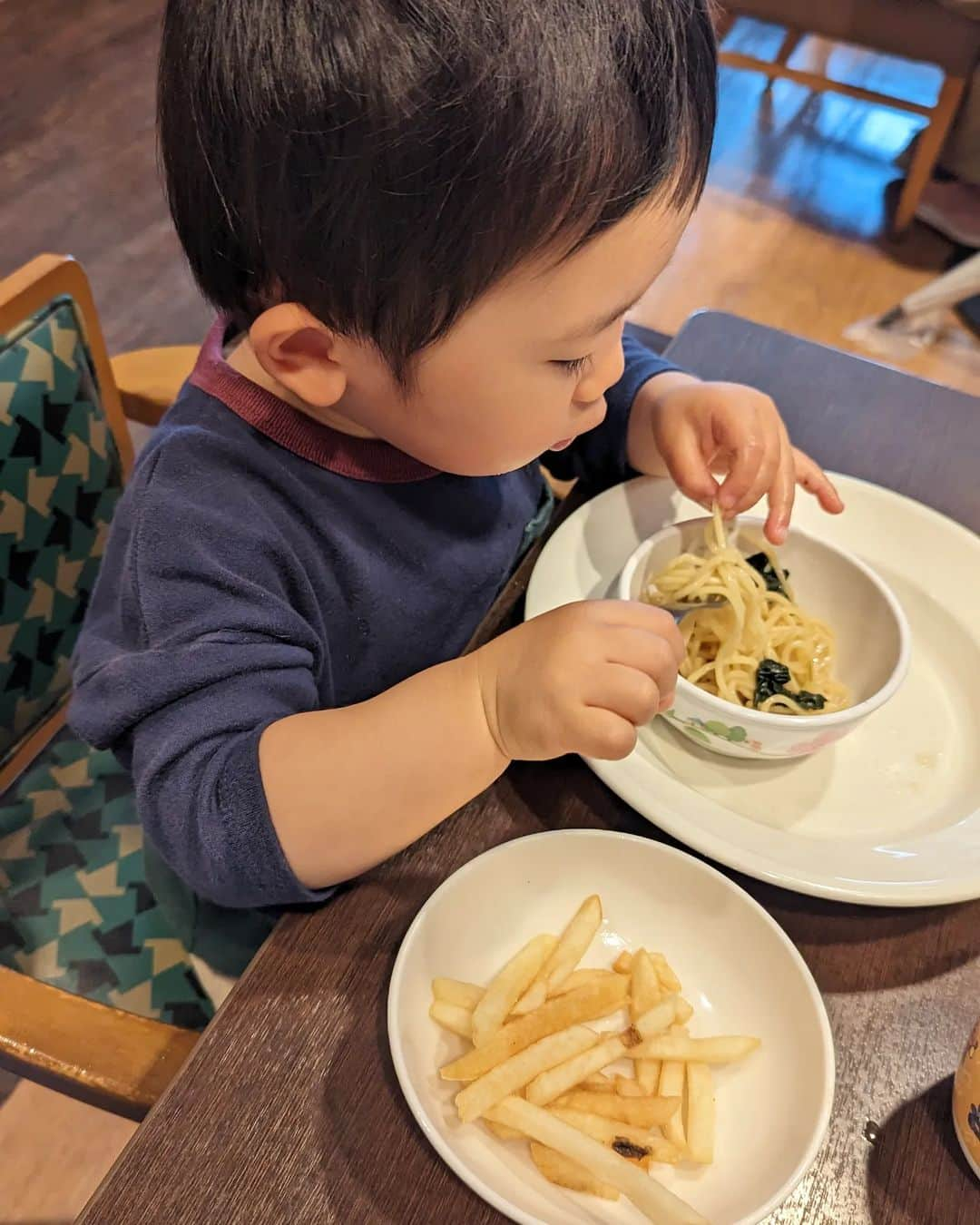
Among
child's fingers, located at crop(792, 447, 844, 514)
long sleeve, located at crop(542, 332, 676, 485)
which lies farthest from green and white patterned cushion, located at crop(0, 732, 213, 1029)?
child's fingers, located at crop(792, 447, 844, 514)

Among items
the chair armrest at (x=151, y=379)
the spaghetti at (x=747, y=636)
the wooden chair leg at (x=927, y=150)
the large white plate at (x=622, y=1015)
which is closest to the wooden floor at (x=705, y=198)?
the wooden chair leg at (x=927, y=150)

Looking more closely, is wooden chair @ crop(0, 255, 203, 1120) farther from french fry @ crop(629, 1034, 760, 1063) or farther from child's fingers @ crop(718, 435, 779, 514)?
child's fingers @ crop(718, 435, 779, 514)

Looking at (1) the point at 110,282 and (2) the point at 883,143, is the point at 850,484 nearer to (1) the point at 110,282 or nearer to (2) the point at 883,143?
(1) the point at 110,282

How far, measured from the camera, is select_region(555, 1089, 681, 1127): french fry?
0.52 metres

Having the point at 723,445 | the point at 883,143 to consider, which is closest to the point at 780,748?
the point at 723,445

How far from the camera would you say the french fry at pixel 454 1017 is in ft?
1.79

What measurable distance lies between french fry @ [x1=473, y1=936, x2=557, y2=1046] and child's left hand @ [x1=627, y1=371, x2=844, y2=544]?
1.32 feet

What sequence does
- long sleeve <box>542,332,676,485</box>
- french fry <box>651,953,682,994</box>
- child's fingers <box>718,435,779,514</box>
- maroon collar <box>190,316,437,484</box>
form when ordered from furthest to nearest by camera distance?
long sleeve <box>542,332,676,485</box> < child's fingers <box>718,435,779,514</box> < maroon collar <box>190,316,437,484</box> < french fry <box>651,953,682,994</box>

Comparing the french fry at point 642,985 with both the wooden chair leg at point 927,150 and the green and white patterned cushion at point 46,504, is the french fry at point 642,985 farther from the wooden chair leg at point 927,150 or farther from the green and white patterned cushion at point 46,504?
the wooden chair leg at point 927,150

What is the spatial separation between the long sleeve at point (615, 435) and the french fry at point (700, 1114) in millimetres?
576

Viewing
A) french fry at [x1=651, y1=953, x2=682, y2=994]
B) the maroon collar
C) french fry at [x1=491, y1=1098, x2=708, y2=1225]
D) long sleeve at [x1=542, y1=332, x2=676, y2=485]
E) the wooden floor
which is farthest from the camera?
the wooden floor

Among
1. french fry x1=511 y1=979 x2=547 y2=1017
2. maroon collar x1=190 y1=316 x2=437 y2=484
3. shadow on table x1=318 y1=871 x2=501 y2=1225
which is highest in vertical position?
maroon collar x1=190 y1=316 x2=437 y2=484

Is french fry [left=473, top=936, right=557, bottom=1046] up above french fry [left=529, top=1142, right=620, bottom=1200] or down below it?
above

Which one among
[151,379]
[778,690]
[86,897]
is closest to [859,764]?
[778,690]
